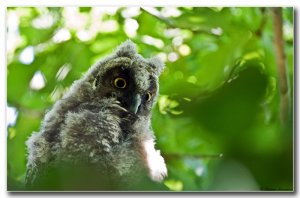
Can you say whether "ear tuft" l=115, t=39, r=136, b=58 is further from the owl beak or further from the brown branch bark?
the brown branch bark

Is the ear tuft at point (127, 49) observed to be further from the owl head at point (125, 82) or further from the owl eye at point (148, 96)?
the owl eye at point (148, 96)

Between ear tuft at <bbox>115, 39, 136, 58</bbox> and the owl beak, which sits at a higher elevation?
ear tuft at <bbox>115, 39, 136, 58</bbox>

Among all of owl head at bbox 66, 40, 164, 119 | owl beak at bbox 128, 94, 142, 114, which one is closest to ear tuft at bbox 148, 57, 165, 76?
owl head at bbox 66, 40, 164, 119

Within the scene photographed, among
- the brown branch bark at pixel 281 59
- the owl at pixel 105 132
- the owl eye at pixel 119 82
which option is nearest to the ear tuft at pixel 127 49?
the owl at pixel 105 132

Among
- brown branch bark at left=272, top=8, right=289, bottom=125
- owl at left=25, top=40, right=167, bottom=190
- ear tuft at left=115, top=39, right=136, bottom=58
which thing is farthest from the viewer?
ear tuft at left=115, top=39, right=136, bottom=58

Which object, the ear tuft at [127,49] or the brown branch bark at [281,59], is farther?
the ear tuft at [127,49]

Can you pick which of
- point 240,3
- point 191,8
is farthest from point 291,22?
point 191,8

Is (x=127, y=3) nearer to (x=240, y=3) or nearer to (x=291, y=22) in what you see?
(x=240, y=3)
